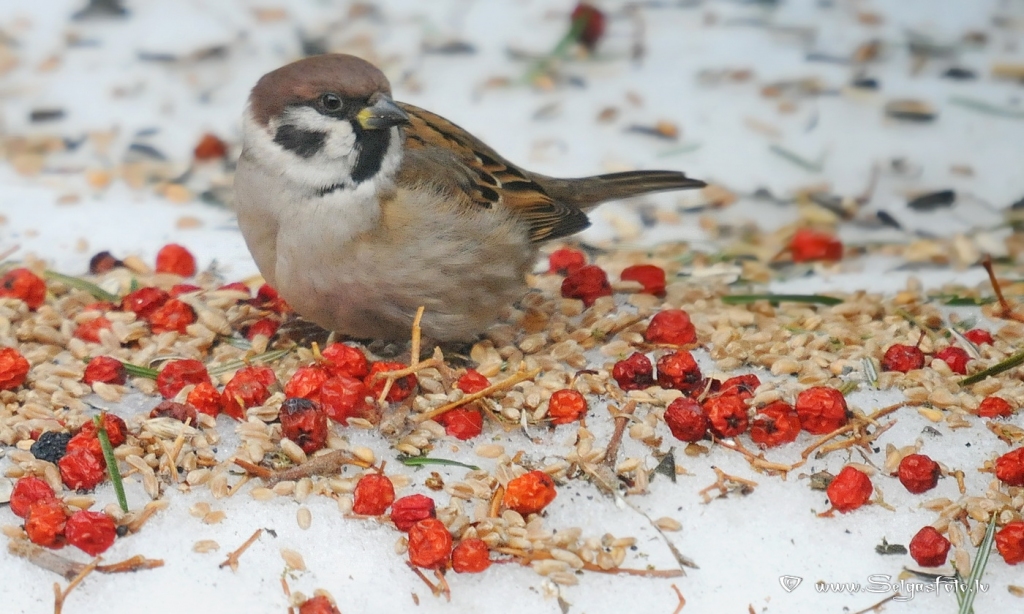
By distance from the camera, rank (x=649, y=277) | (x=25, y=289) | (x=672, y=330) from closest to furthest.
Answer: (x=672, y=330) < (x=25, y=289) < (x=649, y=277)

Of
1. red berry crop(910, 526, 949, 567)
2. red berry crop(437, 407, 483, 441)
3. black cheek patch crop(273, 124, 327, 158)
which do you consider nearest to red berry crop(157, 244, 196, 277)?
black cheek patch crop(273, 124, 327, 158)

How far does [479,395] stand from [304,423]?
16.1 inches

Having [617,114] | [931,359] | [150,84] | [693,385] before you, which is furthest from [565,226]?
[150,84]

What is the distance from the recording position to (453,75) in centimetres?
537

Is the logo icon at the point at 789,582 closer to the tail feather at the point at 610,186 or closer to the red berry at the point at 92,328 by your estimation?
the tail feather at the point at 610,186

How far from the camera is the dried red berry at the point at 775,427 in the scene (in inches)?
108

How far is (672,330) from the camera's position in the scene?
3.20m

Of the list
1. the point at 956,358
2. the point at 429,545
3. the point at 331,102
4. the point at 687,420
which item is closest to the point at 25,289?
the point at 331,102

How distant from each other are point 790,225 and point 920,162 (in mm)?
722

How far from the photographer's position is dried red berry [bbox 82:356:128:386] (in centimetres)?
300

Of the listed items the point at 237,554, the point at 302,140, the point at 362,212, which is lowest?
the point at 237,554

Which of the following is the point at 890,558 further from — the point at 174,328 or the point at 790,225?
the point at 790,225

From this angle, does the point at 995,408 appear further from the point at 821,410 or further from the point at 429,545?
→ the point at 429,545

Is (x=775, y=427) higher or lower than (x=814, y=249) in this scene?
higher
